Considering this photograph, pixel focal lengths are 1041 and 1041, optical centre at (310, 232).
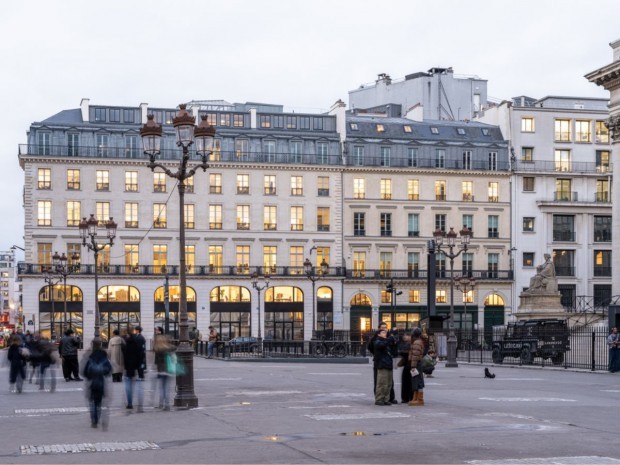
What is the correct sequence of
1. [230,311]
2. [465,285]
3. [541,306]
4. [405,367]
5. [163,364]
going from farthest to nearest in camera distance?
[230,311], [465,285], [541,306], [405,367], [163,364]

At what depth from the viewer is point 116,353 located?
2825 centimetres

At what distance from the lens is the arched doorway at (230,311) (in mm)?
85000

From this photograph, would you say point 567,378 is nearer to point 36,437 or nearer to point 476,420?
point 476,420

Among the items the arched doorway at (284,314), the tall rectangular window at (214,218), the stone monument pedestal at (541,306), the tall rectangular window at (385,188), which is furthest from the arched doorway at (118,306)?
the stone monument pedestal at (541,306)

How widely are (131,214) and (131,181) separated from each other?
2.70 metres

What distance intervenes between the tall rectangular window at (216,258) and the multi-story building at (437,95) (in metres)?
23.5

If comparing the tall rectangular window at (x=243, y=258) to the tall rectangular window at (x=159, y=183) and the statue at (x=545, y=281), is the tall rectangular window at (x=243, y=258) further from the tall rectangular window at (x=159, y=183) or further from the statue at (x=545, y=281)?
the statue at (x=545, y=281)

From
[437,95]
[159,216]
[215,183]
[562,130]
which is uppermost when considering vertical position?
[437,95]

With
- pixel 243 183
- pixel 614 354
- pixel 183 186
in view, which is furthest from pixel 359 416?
pixel 243 183

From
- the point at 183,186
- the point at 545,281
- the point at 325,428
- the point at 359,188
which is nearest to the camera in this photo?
the point at 325,428

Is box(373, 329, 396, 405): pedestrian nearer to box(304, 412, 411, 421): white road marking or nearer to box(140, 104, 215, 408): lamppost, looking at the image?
box(304, 412, 411, 421): white road marking

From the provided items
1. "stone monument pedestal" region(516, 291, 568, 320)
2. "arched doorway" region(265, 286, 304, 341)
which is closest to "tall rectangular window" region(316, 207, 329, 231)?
"arched doorway" region(265, 286, 304, 341)

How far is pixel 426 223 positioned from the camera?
293 ft

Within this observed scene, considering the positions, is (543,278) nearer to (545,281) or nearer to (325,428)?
(545,281)
